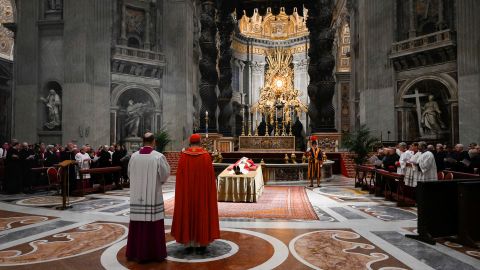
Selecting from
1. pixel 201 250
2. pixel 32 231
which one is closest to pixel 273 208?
pixel 201 250

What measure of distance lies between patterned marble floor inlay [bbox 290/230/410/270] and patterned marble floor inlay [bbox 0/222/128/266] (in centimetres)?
296

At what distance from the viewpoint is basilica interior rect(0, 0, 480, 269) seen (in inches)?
213

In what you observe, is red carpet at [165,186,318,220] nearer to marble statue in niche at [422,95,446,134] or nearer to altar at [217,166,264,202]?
altar at [217,166,264,202]

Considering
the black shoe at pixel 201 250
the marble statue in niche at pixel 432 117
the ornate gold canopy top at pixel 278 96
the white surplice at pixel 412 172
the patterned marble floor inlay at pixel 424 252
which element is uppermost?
the ornate gold canopy top at pixel 278 96

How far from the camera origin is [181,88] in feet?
78.4

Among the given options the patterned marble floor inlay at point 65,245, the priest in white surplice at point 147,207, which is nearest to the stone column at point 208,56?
the patterned marble floor inlay at point 65,245

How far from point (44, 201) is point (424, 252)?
9435mm

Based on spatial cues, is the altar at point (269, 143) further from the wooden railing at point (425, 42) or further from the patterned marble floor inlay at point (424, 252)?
the patterned marble floor inlay at point (424, 252)

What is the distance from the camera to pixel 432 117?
1762 cm

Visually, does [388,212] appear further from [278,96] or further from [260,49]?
[260,49]

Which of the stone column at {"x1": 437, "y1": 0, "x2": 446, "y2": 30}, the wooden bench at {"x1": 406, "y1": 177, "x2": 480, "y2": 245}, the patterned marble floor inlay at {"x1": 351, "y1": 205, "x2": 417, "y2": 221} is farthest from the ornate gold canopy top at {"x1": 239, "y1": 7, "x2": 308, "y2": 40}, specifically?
the wooden bench at {"x1": 406, "y1": 177, "x2": 480, "y2": 245}

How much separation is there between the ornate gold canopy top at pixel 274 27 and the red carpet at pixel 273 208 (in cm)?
2805

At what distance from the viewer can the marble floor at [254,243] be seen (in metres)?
4.48

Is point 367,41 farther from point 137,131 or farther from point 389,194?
point 137,131
